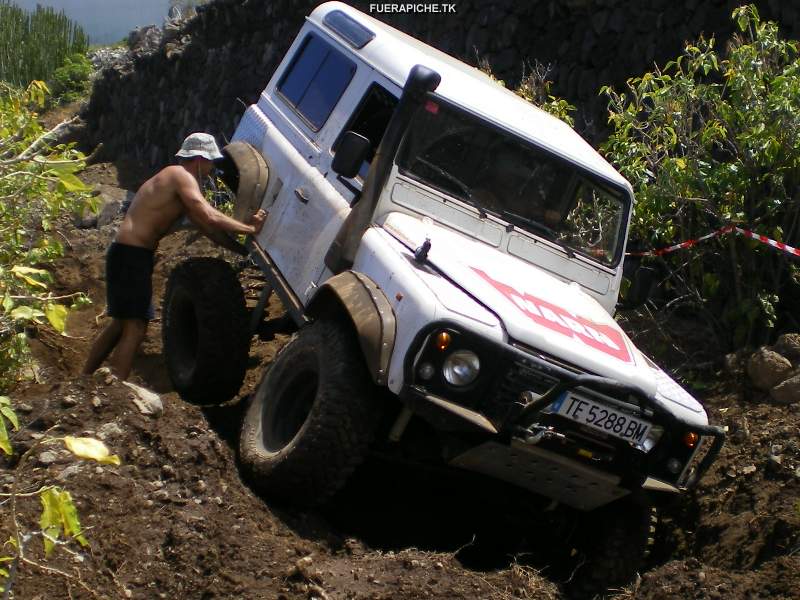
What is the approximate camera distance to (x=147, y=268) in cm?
678

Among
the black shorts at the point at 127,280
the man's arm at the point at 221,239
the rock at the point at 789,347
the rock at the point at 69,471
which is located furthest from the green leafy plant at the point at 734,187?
the rock at the point at 69,471

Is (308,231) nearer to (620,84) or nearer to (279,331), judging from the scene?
(279,331)

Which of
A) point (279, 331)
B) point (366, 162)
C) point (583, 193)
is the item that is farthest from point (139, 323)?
point (583, 193)

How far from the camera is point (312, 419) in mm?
5004

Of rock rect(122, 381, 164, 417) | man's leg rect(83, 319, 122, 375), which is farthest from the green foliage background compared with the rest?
rock rect(122, 381, 164, 417)

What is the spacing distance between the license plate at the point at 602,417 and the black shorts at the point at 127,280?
297 cm

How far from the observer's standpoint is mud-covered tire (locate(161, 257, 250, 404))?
640 cm

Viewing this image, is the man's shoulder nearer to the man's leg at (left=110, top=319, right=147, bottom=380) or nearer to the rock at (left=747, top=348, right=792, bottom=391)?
the man's leg at (left=110, top=319, right=147, bottom=380)

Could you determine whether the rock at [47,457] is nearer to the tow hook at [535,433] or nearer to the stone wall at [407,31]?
the tow hook at [535,433]

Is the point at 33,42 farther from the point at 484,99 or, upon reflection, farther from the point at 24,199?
the point at 484,99

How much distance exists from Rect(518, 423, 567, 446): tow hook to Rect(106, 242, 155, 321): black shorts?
9.55 ft

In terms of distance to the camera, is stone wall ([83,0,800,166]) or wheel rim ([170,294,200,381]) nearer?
wheel rim ([170,294,200,381])

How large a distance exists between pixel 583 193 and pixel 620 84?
15.6 feet

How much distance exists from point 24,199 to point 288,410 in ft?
5.59
